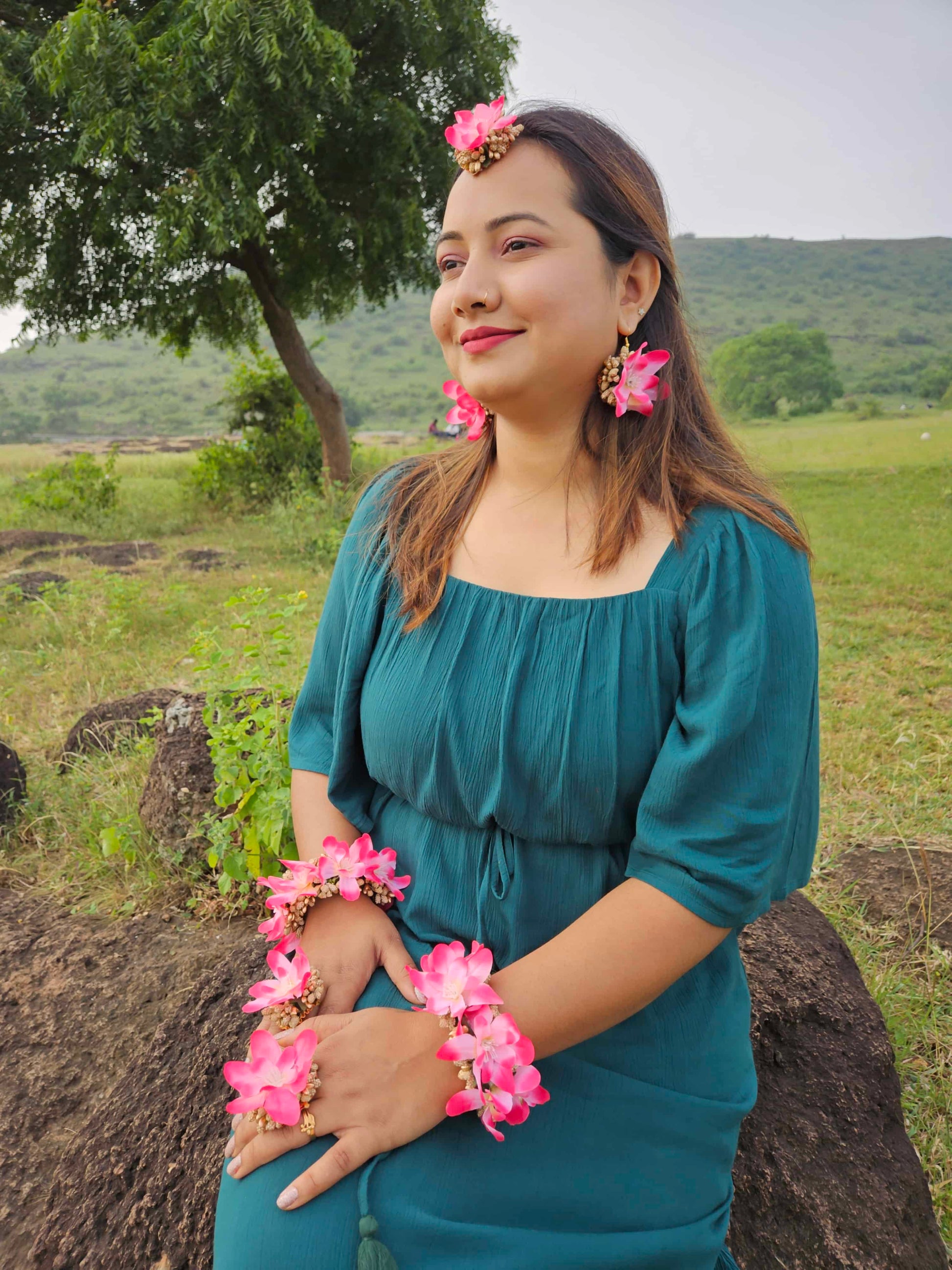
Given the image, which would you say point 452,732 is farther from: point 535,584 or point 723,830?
point 723,830

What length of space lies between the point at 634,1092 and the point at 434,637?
2.25 feet

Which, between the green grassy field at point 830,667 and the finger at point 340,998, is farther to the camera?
the green grassy field at point 830,667

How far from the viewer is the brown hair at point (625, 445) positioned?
1274 mm

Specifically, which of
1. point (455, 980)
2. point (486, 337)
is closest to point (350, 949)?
point (455, 980)

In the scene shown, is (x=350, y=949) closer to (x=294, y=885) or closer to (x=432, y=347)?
(x=294, y=885)

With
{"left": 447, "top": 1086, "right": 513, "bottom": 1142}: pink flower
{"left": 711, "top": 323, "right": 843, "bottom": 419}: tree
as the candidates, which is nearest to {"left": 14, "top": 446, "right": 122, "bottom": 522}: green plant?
{"left": 711, "top": 323, "right": 843, "bottom": 419}: tree

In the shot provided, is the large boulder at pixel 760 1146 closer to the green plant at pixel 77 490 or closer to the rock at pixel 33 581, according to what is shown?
the rock at pixel 33 581

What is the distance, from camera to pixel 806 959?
1.91 meters

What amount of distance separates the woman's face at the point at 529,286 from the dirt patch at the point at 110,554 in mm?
6575

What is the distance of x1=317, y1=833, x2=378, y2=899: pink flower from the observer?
138cm

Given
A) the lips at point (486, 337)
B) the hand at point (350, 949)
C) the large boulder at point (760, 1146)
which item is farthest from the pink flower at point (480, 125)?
the large boulder at point (760, 1146)

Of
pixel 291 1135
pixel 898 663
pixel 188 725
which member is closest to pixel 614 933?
pixel 291 1135

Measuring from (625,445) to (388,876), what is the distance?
0.75m

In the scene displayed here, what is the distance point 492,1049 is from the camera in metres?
1.12
